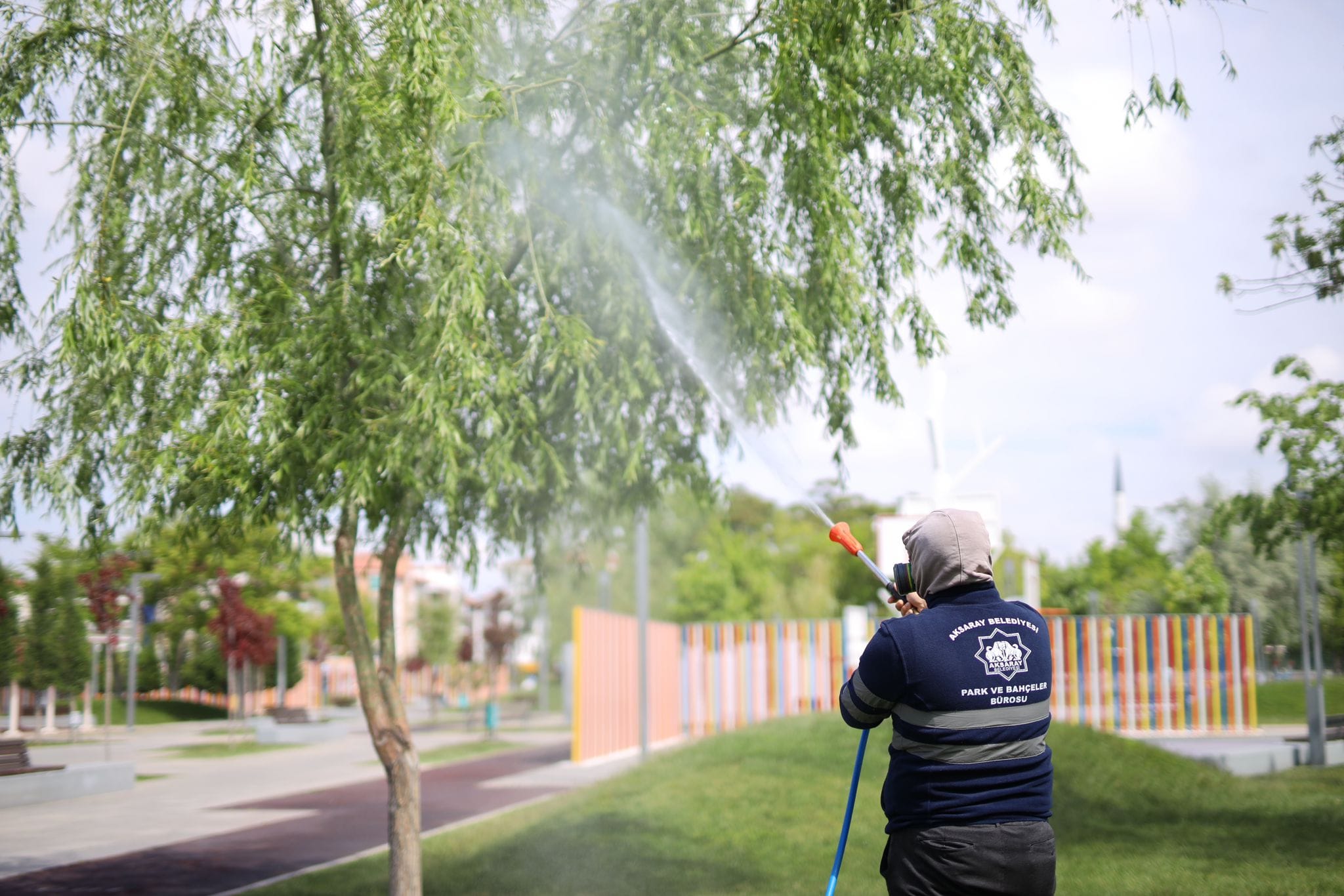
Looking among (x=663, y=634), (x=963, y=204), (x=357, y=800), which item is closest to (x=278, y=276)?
(x=963, y=204)

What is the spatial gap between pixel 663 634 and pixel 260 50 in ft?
71.4

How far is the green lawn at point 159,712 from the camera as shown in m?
17.3

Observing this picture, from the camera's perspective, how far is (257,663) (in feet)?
99.3

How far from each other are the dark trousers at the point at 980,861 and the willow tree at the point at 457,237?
3616 mm

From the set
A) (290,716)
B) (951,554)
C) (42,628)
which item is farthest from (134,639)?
(951,554)

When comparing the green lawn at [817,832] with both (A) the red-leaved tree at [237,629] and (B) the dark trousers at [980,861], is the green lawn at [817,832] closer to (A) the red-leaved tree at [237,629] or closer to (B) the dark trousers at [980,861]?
(B) the dark trousers at [980,861]

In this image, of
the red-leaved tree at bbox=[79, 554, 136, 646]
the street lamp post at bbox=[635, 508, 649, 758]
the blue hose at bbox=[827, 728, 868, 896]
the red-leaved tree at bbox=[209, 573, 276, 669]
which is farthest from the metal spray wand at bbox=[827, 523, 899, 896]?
the red-leaved tree at bbox=[209, 573, 276, 669]

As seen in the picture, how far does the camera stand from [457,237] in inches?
263

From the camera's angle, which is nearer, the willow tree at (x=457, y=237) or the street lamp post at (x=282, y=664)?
the willow tree at (x=457, y=237)

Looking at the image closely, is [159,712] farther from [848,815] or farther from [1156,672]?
[848,815]

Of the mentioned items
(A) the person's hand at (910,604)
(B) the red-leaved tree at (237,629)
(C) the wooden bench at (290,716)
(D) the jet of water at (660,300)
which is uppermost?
(D) the jet of water at (660,300)

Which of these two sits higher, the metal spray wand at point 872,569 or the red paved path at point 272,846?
the metal spray wand at point 872,569

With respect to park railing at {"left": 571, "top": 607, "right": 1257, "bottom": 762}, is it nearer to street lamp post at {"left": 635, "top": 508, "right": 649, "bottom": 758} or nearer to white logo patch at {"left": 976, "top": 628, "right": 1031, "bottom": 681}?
street lamp post at {"left": 635, "top": 508, "right": 649, "bottom": 758}

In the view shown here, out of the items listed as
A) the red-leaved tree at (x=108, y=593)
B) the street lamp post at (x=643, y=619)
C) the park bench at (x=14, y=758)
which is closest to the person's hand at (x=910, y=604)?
the park bench at (x=14, y=758)
